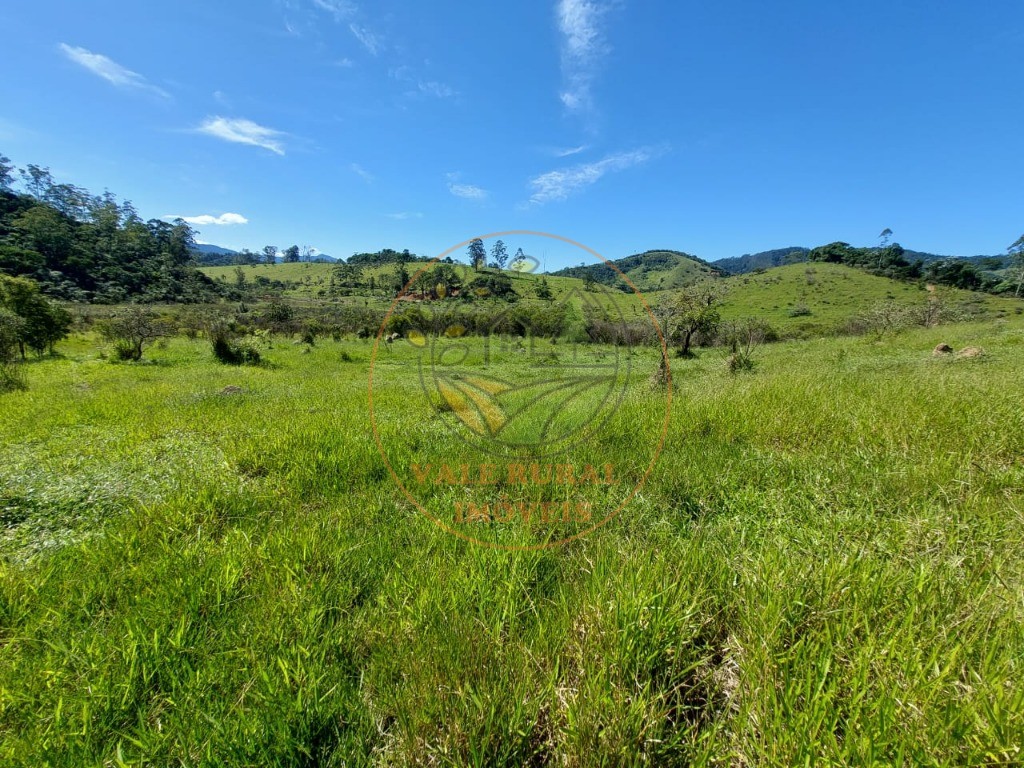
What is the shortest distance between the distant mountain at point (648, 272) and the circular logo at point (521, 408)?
0.05 metres

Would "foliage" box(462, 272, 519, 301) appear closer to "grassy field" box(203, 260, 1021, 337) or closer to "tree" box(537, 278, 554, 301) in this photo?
"tree" box(537, 278, 554, 301)

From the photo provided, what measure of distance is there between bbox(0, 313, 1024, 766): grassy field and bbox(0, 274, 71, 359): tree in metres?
25.5

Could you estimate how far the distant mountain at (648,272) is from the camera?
340cm

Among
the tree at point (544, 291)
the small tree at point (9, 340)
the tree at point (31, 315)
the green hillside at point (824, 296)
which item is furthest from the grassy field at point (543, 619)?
the green hillside at point (824, 296)

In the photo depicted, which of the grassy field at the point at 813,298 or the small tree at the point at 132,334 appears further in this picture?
the grassy field at the point at 813,298

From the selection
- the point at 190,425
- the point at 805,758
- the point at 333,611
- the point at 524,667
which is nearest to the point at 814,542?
the point at 805,758

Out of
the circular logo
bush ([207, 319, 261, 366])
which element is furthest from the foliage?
bush ([207, 319, 261, 366])

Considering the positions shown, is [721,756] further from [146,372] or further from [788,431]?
[146,372]

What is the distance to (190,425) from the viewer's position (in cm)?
602

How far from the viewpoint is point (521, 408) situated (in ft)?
14.1

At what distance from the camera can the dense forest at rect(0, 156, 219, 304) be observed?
2591 inches

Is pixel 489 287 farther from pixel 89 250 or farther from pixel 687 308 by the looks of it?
pixel 89 250

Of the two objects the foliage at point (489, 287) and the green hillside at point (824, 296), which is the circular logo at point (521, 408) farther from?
the green hillside at point (824, 296)

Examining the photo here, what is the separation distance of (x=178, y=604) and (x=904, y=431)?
21.5 ft
